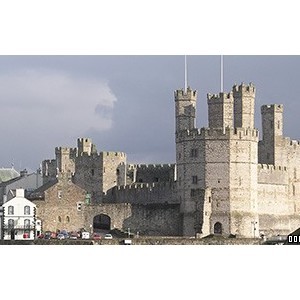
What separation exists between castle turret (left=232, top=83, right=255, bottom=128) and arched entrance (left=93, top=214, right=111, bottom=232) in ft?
29.4

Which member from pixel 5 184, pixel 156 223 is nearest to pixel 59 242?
pixel 156 223

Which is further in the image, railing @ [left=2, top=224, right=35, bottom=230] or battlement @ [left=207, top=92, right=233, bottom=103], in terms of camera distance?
battlement @ [left=207, top=92, right=233, bottom=103]

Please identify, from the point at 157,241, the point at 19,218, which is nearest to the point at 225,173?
the point at 157,241

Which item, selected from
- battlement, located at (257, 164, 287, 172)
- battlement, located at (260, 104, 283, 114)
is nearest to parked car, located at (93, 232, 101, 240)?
battlement, located at (257, 164, 287, 172)

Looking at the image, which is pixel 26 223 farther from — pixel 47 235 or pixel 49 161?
pixel 49 161

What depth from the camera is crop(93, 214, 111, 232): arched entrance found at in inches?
3430

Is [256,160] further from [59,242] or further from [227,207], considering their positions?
[59,242]

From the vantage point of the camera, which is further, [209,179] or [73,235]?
[209,179]

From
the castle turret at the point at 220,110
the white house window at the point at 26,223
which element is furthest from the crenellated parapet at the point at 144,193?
the white house window at the point at 26,223

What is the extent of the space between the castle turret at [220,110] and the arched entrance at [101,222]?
309 inches

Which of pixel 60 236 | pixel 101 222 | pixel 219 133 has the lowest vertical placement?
pixel 60 236

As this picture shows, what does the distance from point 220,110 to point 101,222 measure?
9.23m

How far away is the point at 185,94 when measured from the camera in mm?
87938

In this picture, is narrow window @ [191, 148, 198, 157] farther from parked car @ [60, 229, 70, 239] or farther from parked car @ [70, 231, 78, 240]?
parked car @ [60, 229, 70, 239]
